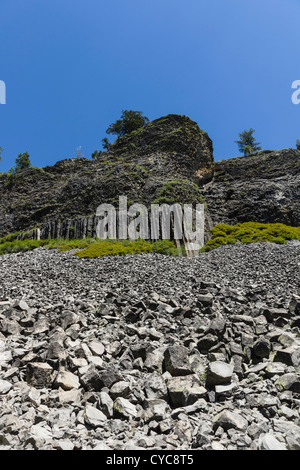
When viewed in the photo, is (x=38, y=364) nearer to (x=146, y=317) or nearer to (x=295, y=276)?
(x=146, y=317)

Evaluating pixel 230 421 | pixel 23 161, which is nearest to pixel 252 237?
pixel 230 421

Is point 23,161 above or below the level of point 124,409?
above

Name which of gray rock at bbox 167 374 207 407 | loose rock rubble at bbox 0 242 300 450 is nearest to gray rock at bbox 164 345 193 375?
loose rock rubble at bbox 0 242 300 450

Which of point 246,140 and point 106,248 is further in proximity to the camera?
point 246,140

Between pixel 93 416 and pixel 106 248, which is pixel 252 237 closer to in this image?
pixel 106 248

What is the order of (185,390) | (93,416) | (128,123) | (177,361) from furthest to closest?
1. (128,123)
2. (177,361)
3. (185,390)
4. (93,416)

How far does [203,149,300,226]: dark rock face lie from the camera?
102 feet

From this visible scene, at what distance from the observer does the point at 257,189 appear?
111 feet

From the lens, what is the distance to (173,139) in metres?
35.5

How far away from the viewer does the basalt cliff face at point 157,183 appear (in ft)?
93.9

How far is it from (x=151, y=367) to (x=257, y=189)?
33.2m

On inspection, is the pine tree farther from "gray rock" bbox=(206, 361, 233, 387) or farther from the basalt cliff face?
"gray rock" bbox=(206, 361, 233, 387)

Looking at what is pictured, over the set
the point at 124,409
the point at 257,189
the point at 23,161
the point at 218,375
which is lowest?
the point at 124,409

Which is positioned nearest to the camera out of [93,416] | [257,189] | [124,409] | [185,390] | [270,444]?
[270,444]
